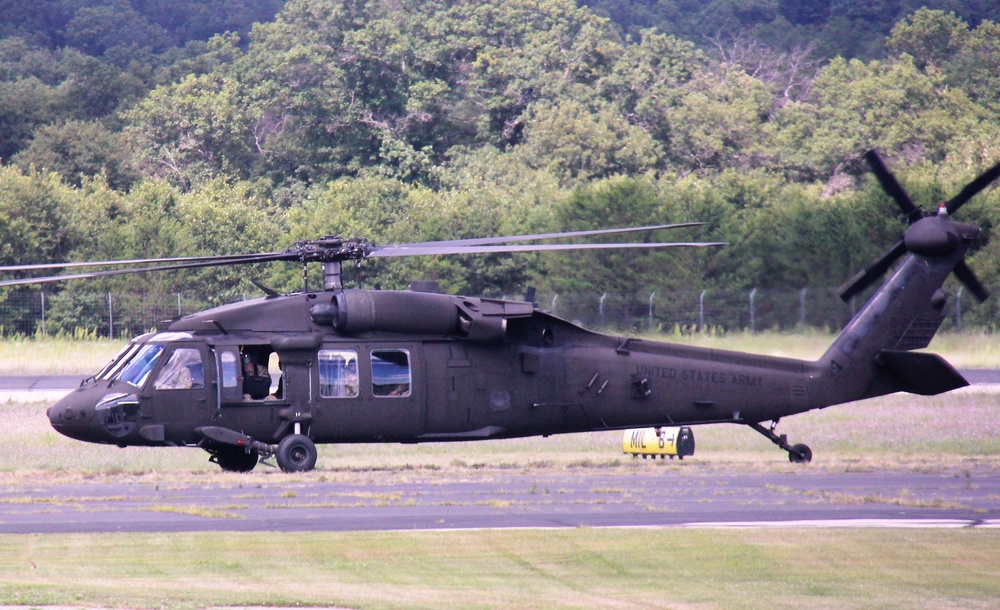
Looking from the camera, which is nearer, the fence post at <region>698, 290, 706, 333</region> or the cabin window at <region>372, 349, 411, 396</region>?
the cabin window at <region>372, 349, 411, 396</region>

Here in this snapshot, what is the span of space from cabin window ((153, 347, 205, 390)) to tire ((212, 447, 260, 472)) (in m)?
1.46

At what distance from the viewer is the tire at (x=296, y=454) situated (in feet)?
60.8

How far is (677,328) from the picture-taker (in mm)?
32188

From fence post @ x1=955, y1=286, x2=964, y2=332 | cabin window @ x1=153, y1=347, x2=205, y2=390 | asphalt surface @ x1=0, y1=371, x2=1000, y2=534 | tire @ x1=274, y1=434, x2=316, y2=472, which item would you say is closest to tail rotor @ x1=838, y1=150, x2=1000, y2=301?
asphalt surface @ x1=0, y1=371, x2=1000, y2=534

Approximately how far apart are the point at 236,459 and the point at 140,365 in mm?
2153

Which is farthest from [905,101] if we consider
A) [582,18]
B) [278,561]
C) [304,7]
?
[278,561]

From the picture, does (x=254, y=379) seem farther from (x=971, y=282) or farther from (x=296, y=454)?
(x=971, y=282)

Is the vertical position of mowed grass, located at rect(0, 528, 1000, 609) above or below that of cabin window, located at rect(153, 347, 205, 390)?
below

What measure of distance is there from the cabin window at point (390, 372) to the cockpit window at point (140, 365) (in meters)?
3.09

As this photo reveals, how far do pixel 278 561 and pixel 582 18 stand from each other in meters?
72.8

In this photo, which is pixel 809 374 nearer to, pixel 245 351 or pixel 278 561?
pixel 245 351

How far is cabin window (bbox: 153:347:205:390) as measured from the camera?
18.4m

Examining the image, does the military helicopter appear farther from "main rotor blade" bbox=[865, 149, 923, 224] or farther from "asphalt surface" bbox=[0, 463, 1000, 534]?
"asphalt surface" bbox=[0, 463, 1000, 534]

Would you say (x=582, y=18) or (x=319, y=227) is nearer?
(x=319, y=227)
